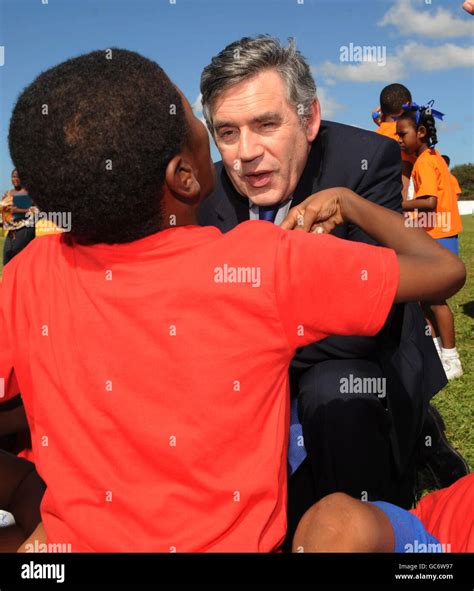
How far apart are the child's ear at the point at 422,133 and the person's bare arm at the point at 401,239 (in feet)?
16.1

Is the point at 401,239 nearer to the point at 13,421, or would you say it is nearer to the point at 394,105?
the point at 13,421

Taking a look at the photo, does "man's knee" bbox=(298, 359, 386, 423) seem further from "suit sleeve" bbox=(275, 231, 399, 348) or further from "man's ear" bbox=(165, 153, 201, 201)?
"man's ear" bbox=(165, 153, 201, 201)

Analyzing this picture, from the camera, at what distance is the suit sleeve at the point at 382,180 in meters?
2.93

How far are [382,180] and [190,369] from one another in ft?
5.67

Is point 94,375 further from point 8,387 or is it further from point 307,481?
point 307,481

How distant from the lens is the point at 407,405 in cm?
268

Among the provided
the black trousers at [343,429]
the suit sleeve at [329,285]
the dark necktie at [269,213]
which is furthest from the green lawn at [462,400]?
the suit sleeve at [329,285]

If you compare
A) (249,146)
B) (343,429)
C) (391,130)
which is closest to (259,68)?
Result: (249,146)

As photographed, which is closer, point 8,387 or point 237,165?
point 8,387

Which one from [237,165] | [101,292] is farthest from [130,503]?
[237,165]

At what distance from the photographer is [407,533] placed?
73.2 inches

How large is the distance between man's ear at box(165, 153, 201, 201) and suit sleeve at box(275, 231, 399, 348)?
0.77 feet

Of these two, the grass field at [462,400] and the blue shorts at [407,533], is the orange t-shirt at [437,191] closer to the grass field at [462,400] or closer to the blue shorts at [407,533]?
the grass field at [462,400]
